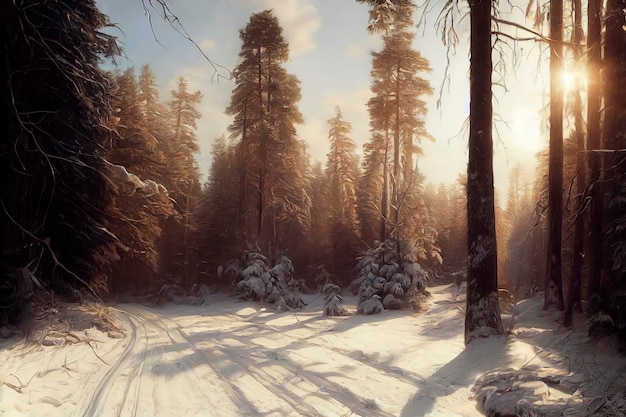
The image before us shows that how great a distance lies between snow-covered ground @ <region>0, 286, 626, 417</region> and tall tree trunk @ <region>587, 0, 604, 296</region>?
6.35 feet

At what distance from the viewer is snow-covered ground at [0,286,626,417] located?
4.41m

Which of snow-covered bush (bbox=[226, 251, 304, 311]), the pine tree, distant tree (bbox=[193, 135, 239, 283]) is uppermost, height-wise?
the pine tree

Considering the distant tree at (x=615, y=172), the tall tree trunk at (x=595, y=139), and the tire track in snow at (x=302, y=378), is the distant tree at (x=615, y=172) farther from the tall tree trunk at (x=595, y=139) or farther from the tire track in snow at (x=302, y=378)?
the tire track in snow at (x=302, y=378)

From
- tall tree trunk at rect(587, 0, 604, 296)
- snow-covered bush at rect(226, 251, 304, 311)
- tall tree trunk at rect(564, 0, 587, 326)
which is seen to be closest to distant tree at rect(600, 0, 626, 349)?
tall tree trunk at rect(587, 0, 604, 296)

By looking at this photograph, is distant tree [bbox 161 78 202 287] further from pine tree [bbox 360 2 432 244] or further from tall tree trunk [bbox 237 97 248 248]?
pine tree [bbox 360 2 432 244]

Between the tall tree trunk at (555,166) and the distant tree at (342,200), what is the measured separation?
18762 mm

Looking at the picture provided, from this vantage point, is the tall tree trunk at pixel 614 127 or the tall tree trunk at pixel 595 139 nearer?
the tall tree trunk at pixel 614 127

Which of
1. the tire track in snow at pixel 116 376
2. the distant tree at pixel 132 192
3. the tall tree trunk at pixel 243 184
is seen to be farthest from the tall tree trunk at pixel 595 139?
the tall tree trunk at pixel 243 184

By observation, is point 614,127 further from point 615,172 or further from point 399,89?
point 399,89

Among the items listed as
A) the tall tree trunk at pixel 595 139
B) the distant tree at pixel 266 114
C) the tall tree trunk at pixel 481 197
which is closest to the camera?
the tall tree trunk at pixel 481 197

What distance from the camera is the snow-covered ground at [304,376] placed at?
4406mm

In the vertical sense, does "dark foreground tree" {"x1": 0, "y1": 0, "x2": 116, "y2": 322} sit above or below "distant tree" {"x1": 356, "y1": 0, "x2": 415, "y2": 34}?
below

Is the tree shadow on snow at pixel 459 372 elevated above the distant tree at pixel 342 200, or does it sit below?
below

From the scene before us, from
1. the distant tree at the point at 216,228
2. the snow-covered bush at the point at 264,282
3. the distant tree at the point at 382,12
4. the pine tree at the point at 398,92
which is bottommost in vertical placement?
the snow-covered bush at the point at 264,282
